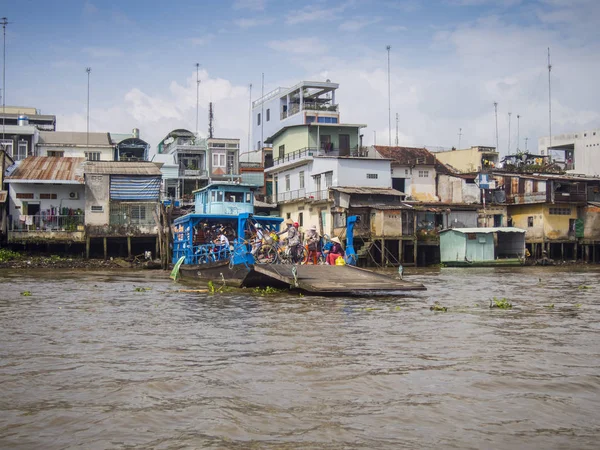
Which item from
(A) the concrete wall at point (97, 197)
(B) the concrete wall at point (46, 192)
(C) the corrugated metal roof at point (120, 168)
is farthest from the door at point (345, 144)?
(B) the concrete wall at point (46, 192)

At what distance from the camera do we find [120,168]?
147 feet

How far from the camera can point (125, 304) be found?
62.7 ft

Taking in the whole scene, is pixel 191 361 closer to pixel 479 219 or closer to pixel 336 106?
pixel 479 219

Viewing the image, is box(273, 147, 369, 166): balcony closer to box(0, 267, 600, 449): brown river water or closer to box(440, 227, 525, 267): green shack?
box(440, 227, 525, 267): green shack

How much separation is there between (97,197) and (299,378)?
119ft

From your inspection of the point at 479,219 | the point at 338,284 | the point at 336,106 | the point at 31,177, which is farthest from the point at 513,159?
the point at 338,284

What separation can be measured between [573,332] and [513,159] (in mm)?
45994

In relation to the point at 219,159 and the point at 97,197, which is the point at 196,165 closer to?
the point at 219,159

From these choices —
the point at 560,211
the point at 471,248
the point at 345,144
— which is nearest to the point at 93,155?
the point at 345,144

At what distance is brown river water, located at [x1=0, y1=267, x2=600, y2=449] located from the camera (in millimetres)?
7035

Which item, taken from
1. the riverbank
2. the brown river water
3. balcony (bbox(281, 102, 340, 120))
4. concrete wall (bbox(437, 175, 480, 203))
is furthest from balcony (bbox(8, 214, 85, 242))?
concrete wall (bbox(437, 175, 480, 203))

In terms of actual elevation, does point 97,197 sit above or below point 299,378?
above

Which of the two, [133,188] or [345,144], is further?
[345,144]

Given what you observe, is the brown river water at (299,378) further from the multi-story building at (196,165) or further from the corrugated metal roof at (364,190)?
the multi-story building at (196,165)
